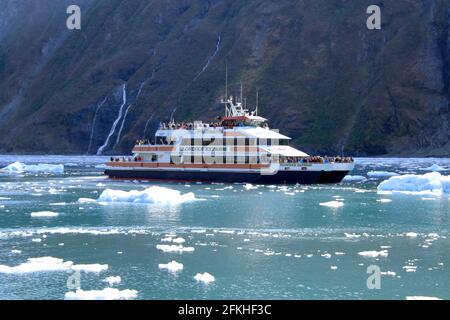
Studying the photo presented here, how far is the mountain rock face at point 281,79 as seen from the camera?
155125 mm

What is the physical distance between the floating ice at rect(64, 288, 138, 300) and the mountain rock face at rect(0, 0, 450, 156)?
126m

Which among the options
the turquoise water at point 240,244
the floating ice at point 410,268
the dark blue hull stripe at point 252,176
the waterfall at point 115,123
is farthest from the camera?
the waterfall at point 115,123

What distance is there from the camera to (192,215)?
4409 centimetres

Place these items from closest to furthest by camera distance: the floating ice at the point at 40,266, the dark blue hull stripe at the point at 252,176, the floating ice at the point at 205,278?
1. the floating ice at the point at 205,278
2. the floating ice at the point at 40,266
3. the dark blue hull stripe at the point at 252,176

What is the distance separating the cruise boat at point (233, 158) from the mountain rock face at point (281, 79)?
252 ft

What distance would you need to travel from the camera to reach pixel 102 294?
23.4 m

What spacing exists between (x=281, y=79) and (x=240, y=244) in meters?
133

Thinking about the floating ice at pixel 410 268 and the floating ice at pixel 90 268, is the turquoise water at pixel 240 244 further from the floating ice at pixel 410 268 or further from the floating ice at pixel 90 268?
the floating ice at pixel 90 268

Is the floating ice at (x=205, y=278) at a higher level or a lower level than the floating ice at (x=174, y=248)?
lower

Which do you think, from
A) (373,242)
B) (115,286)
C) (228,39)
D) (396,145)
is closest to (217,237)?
(373,242)

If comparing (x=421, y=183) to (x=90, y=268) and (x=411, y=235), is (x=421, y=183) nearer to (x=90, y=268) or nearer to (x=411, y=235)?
(x=411, y=235)

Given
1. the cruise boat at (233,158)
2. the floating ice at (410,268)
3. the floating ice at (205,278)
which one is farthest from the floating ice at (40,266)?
the cruise boat at (233,158)
